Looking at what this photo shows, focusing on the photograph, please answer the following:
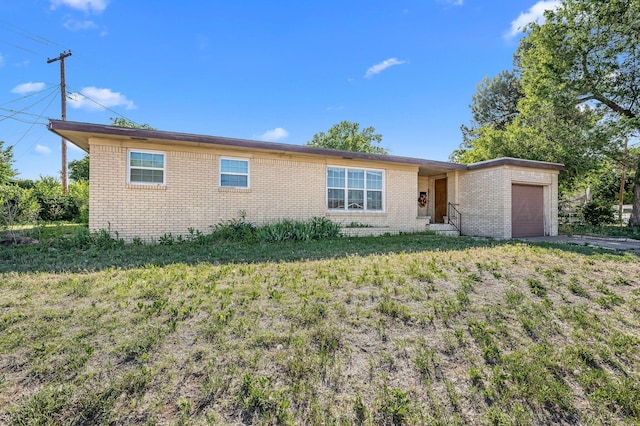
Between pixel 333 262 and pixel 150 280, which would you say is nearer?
pixel 150 280

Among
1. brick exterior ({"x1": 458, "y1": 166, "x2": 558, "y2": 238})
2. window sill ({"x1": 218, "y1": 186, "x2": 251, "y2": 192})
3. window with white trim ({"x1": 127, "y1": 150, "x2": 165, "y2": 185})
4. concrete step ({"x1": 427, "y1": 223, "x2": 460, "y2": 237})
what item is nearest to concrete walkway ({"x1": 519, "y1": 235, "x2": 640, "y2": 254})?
brick exterior ({"x1": 458, "y1": 166, "x2": 558, "y2": 238})

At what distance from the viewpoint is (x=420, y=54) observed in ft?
45.6

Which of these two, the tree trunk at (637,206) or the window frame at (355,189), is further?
the tree trunk at (637,206)

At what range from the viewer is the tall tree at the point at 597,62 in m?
14.1

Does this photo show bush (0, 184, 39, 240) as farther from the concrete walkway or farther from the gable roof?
the concrete walkway

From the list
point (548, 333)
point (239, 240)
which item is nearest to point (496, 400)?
point (548, 333)

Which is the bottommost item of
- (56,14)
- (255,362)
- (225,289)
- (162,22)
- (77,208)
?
(255,362)

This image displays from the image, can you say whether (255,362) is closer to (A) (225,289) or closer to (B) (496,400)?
(A) (225,289)

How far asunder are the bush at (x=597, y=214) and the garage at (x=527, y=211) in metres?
7.56

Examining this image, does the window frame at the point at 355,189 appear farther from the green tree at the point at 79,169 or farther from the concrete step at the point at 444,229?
the green tree at the point at 79,169

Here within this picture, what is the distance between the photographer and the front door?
1506 centimetres

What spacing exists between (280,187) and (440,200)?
8.52m

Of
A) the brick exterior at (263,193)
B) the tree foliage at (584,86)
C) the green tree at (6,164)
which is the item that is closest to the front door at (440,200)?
the brick exterior at (263,193)

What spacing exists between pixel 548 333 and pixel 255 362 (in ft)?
10.7
